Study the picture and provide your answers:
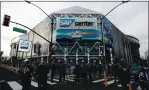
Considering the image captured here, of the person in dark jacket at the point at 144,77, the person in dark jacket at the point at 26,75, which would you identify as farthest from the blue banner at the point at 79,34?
the person in dark jacket at the point at 26,75

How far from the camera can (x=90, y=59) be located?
3681 cm

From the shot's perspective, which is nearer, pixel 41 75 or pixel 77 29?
pixel 41 75

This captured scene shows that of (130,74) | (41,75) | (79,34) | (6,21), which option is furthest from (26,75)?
(79,34)

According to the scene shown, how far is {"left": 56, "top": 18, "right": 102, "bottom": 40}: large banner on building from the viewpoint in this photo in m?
36.8

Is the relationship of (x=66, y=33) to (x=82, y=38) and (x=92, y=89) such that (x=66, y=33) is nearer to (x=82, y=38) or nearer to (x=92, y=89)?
(x=82, y=38)

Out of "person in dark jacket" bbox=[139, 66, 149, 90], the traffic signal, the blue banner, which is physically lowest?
"person in dark jacket" bbox=[139, 66, 149, 90]

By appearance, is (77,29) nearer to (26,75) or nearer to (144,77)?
(144,77)

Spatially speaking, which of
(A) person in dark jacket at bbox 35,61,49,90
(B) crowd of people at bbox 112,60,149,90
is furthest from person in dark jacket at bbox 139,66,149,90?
(A) person in dark jacket at bbox 35,61,49,90

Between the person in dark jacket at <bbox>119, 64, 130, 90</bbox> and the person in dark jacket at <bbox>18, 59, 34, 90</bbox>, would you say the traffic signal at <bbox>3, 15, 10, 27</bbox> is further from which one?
the person in dark jacket at <bbox>119, 64, 130, 90</bbox>

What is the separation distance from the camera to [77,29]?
124 ft

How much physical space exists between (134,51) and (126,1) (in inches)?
2406

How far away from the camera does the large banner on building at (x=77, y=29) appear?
3684cm

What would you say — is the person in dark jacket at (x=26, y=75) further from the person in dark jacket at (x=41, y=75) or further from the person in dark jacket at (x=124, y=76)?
the person in dark jacket at (x=124, y=76)

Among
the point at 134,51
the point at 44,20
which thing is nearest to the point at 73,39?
the point at 44,20
